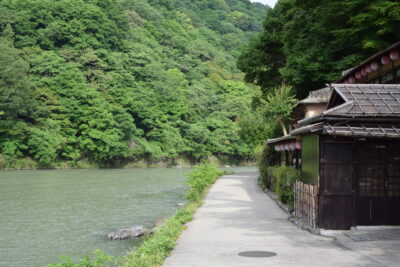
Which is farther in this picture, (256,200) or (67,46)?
(67,46)

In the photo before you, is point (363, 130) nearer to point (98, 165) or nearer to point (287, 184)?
point (287, 184)

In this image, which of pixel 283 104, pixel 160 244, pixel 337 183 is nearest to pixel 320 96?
pixel 283 104

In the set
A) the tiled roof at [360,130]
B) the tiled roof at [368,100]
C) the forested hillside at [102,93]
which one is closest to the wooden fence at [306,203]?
the tiled roof at [360,130]

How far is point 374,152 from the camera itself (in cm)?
1402

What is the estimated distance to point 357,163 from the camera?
538 inches

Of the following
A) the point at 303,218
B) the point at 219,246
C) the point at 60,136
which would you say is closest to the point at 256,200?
the point at 303,218

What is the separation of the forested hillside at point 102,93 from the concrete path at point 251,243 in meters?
38.4

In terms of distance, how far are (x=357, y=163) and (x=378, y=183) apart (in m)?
1.03

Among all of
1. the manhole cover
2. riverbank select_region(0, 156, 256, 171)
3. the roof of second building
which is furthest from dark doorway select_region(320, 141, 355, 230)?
riverbank select_region(0, 156, 256, 171)

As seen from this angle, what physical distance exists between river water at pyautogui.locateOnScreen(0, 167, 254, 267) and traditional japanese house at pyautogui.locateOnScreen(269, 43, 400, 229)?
628 centimetres

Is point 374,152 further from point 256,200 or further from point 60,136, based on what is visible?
point 60,136

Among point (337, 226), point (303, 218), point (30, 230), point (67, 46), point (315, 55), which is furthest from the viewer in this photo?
point (67, 46)

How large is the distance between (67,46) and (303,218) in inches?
2834

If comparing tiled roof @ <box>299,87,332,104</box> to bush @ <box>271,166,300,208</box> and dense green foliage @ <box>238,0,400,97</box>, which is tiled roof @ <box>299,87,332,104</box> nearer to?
dense green foliage @ <box>238,0,400,97</box>
